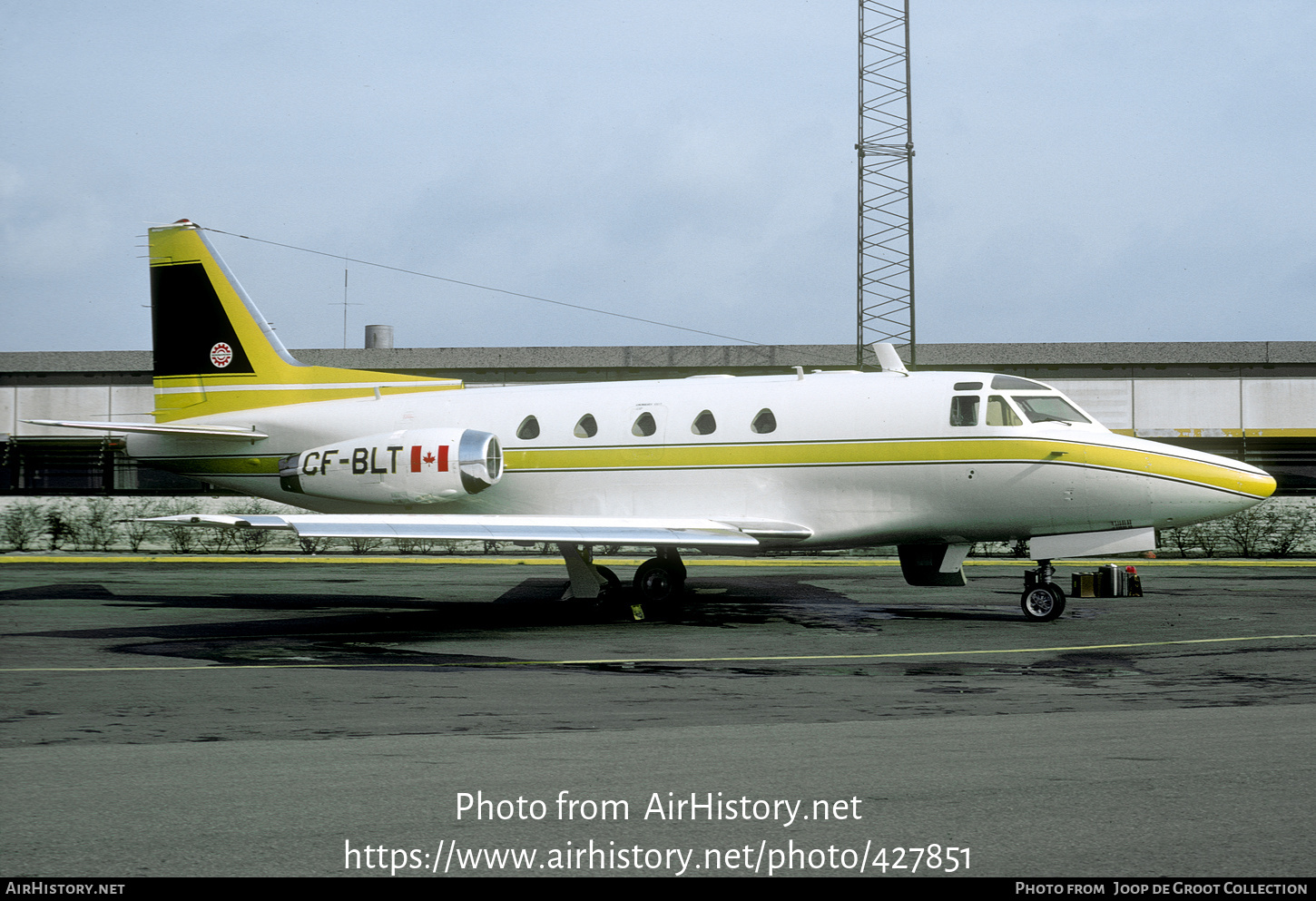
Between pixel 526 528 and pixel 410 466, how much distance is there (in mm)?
3395

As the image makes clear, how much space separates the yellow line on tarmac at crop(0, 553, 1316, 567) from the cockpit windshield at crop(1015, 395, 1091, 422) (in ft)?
35.6

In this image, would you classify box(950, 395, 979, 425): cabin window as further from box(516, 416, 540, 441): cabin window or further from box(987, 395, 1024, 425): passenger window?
box(516, 416, 540, 441): cabin window

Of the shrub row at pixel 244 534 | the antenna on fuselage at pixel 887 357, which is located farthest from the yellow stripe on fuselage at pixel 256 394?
the shrub row at pixel 244 534

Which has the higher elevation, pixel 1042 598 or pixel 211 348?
pixel 211 348

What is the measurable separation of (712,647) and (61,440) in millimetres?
27478

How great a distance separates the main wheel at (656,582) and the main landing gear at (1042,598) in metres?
4.85

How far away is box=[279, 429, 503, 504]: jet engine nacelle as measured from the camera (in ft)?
58.4

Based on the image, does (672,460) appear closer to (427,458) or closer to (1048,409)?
(427,458)

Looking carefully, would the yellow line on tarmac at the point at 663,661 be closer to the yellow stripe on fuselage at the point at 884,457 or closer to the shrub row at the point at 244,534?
the yellow stripe on fuselage at the point at 884,457

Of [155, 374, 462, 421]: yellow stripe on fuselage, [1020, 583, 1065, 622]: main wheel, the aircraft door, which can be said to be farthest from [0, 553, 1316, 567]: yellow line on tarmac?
the aircraft door

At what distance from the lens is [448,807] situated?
6.05 m

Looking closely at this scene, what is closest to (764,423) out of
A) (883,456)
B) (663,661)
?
(883,456)

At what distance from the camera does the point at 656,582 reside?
17.5 metres

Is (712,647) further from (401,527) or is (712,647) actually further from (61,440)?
(61,440)
